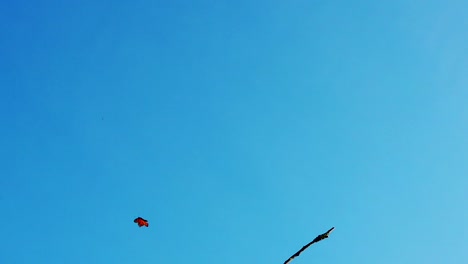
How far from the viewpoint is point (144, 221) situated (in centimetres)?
1097

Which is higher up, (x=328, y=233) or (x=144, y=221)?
(x=144, y=221)

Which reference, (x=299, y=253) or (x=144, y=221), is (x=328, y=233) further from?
(x=144, y=221)

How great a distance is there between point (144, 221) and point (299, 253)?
8.62 m

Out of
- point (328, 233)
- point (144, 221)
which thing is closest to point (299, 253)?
point (328, 233)

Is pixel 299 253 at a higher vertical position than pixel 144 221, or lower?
lower

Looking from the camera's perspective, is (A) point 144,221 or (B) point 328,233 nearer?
(B) point 328,233

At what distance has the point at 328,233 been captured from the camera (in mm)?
2971

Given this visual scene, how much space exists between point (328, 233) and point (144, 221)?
8694 mm

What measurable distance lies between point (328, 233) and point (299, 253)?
9.8 inches

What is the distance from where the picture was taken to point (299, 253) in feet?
9.66

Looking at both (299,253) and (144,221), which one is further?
(144,221)
